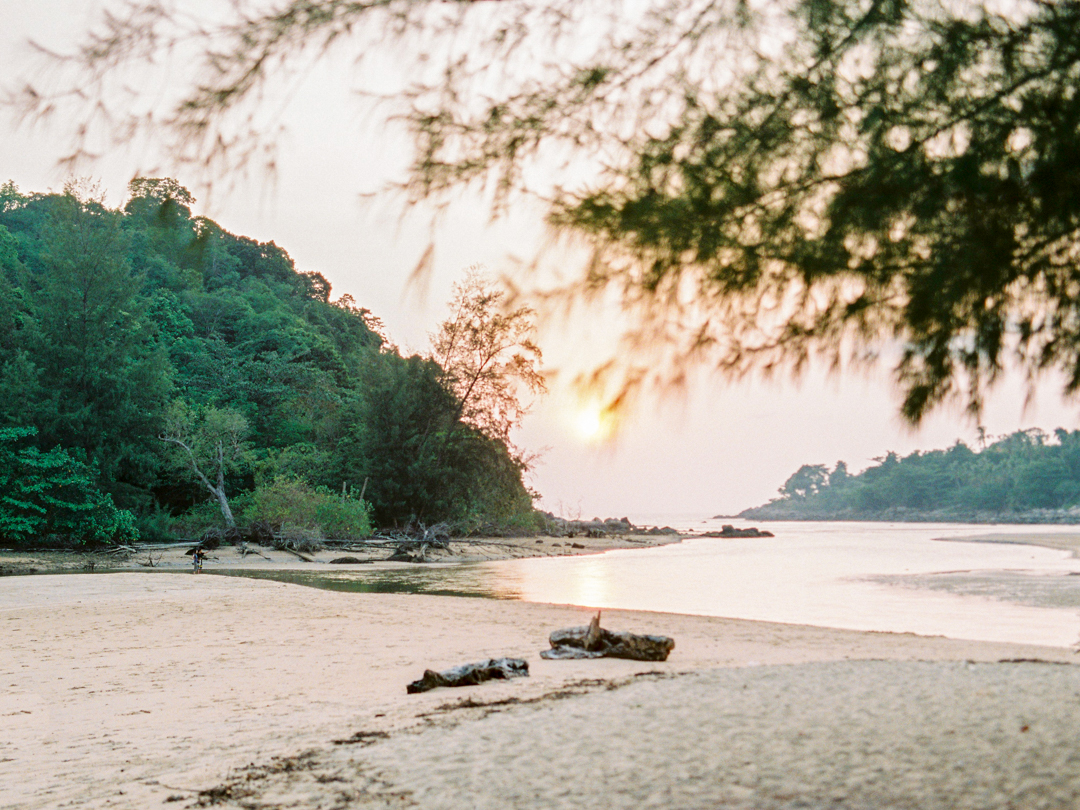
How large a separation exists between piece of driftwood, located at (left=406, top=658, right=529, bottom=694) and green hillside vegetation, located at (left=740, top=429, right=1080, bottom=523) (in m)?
83.8

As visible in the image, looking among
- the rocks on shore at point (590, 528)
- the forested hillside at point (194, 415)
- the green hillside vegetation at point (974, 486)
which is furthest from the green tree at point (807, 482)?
the forested hillside at point (194, 415)

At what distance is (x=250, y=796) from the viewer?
390 cm

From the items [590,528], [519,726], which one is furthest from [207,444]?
[590,528]

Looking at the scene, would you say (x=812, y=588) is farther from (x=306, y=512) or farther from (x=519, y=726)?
(x=306, y=512)

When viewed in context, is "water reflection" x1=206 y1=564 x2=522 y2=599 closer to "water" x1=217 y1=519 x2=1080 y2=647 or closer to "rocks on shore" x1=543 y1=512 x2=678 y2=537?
"water" x1=217 y1=519 x2=1080 y2=647

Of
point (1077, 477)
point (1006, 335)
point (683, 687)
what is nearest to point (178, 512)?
point (683, 687)

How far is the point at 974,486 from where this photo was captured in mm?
113938

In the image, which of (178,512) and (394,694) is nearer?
(394,694)

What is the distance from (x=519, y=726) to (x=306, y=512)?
2596 cm

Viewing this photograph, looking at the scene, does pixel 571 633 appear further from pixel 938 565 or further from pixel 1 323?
pixel 1 323

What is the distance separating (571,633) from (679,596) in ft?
32.9

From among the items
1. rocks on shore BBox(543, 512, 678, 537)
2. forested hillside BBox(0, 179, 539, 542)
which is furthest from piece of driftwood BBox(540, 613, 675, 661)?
rocks on shore BBox(543, 512, 678, 537)

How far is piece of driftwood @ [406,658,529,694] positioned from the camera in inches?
261

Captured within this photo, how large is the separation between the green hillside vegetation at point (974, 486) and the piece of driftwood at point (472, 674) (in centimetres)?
8378
